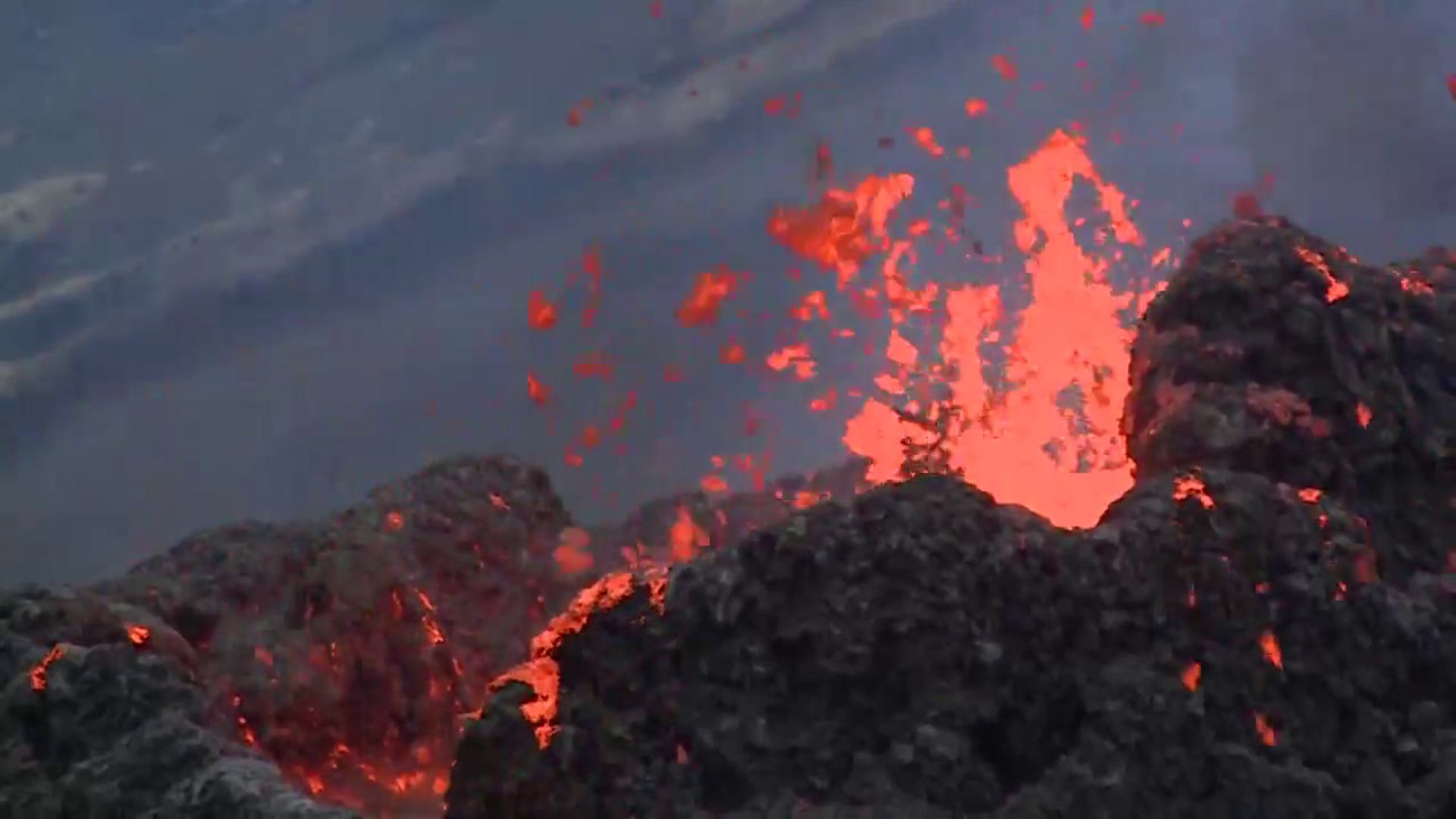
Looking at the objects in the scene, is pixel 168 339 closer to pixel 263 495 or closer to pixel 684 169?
pixel 684 169

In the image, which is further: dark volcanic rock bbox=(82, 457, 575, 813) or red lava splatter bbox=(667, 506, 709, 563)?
red lava splatter bbox=(667, 506, 709, 563)

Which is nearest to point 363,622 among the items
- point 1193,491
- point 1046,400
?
point 1193,491

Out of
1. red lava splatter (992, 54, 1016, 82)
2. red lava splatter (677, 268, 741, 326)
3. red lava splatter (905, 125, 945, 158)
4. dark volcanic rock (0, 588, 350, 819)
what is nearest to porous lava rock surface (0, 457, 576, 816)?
dark volcanic rock (0, 588, 350, 819)

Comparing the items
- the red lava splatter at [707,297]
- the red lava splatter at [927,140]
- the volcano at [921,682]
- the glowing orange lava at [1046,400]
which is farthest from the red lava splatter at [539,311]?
the volcano at [921,682]

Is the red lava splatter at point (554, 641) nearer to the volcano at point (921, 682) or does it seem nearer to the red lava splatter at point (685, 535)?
the volcano at point (921, 682)

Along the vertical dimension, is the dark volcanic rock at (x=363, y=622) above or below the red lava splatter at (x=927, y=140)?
below

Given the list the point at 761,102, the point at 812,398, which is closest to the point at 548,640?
the point at 761,102

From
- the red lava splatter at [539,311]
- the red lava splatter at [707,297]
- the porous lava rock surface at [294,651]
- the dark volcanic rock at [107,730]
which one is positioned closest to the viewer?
the dark volcanic rock at [107,730]

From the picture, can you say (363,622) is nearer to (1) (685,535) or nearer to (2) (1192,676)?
(2) (1192,676)

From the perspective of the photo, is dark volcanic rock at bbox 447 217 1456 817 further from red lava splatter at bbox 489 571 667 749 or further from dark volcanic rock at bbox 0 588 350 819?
dark volcanic rock at bbox 0 588 350 819
